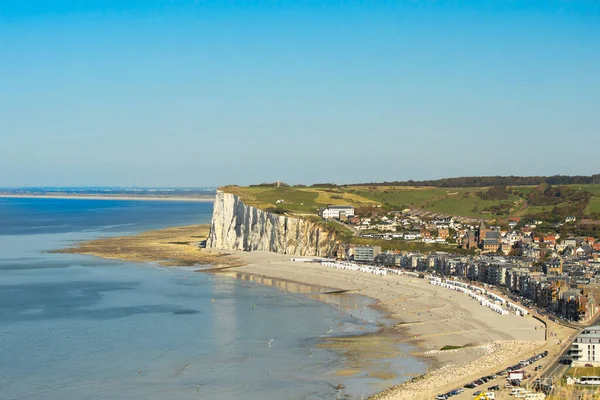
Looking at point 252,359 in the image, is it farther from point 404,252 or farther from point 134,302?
point 404,252

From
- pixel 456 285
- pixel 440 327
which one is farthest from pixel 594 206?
pixel 440 327

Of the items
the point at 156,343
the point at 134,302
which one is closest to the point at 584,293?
the point at 156,343

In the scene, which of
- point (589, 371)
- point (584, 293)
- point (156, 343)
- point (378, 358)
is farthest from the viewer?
point (584, 293)

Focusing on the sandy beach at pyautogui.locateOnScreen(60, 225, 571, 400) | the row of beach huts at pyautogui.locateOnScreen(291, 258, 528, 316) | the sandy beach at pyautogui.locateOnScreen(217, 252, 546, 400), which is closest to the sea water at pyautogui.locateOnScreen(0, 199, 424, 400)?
the sandy beach at pyautogui.locateOnScreen(217, 252, 546, 400)

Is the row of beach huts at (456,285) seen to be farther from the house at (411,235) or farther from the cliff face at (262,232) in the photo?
the house at (411,235)

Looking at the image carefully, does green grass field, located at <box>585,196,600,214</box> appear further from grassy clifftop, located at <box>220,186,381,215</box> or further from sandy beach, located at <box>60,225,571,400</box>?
sandy beach, located at <box>60,225,571,400</box>

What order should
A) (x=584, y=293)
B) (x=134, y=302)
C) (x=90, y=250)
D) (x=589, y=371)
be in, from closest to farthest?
(x=589, y=371) < (x=584, y=293) < (x=134, y=302) < (x=90, y=250)

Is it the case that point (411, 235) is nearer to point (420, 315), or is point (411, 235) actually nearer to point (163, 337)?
point (420, 315)
